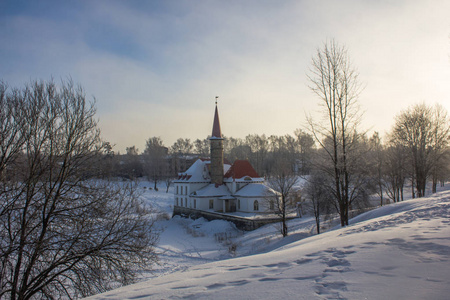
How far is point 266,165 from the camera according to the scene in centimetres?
8425

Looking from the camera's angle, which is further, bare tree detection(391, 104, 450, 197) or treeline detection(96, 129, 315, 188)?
treeline detection(96, 129, 315, 188)

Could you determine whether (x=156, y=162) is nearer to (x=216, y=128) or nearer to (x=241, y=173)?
(x=216, y=128)

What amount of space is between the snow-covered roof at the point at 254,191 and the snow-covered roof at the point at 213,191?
2.40 m

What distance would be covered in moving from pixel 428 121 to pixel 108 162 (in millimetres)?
29245

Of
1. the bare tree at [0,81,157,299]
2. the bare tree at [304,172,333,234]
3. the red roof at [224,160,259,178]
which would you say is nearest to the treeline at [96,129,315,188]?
the red roof at [224,160,259,178]

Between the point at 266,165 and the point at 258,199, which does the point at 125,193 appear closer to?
the point at 258,199

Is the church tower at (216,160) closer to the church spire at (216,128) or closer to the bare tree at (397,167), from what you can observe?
the church spire at (216,128)

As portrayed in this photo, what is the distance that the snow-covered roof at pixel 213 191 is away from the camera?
4128cm

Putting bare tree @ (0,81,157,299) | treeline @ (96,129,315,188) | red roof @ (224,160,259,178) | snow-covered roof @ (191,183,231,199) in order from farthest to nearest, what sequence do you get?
treeline @ (96,129,315,188) < red roof @ (224,160,259,178) < snow-covered roof @ (191,183,231,199) < bare tree @ (0,81,157,299)

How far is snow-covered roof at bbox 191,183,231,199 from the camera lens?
41.3 metres

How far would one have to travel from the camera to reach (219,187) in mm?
42875

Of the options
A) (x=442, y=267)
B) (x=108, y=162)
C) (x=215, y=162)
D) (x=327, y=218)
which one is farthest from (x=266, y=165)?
(x=442, y=267)

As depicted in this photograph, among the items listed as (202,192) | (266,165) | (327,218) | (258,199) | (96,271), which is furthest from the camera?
(266,165)

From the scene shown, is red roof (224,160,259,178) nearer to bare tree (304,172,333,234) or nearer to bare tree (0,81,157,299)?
bare tree (304,172,333,234)
